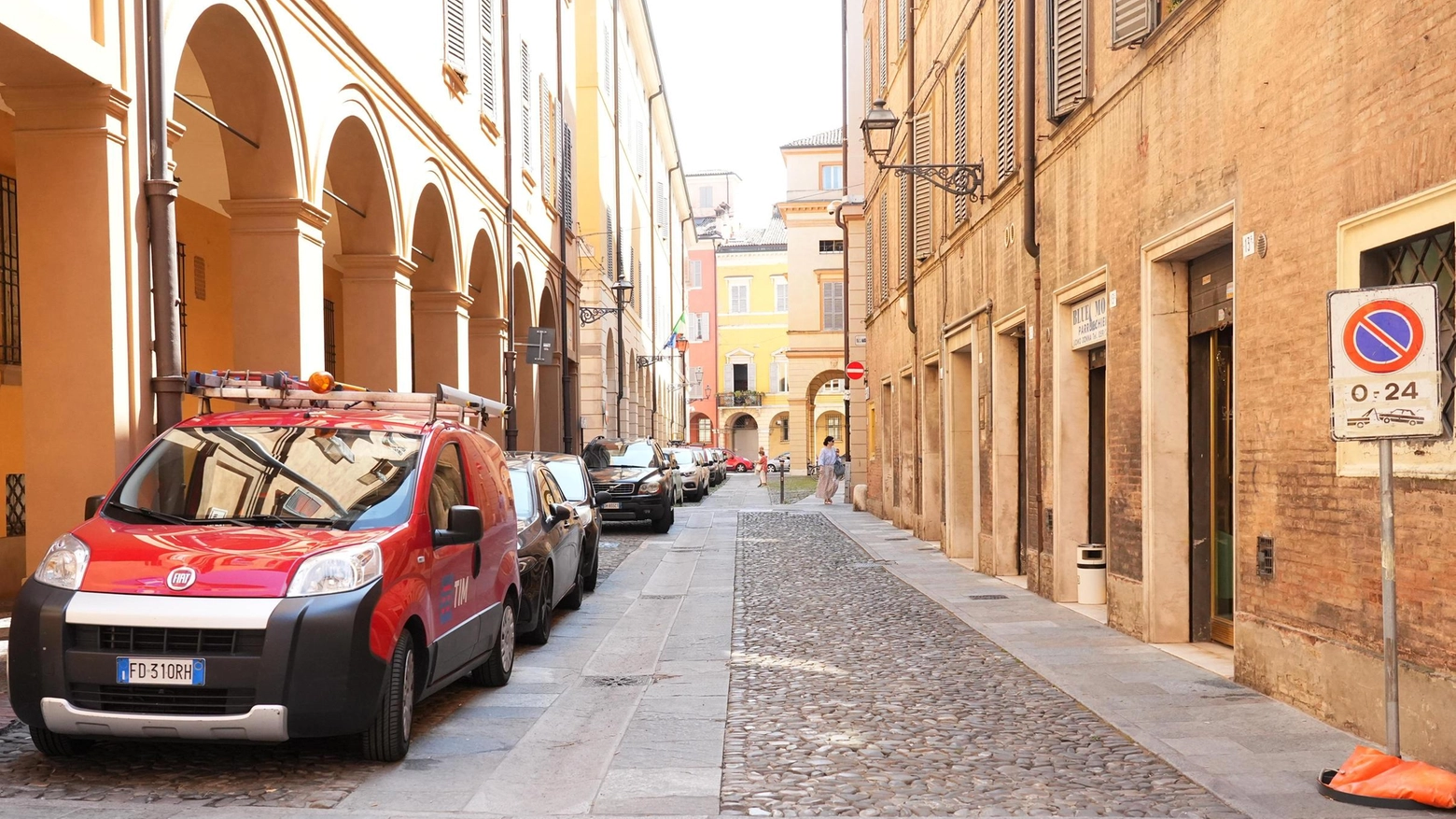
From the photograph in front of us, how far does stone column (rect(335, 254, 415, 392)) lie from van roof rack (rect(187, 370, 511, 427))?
7.07 m

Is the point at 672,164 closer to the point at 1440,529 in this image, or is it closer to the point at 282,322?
the point at 282,322

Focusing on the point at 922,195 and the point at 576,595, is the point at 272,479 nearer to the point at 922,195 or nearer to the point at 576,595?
the point at 576,595

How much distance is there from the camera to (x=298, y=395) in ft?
26.3

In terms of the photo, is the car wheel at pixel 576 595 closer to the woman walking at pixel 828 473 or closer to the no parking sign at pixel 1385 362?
the no parking sign at pixel 1385 362

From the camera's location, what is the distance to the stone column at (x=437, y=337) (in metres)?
20.0

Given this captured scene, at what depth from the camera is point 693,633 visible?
11.2 m

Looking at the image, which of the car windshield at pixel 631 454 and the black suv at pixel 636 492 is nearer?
the black suv at pixel 636 492

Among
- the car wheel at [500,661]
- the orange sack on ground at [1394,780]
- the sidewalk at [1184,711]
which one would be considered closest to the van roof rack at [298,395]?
the car wheel at [500,661]

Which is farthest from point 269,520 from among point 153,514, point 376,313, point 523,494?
point 376,313

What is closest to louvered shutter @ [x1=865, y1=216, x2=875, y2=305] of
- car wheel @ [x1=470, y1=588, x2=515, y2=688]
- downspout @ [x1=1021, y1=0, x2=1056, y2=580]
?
downspout @ [x1=1021, y1=0, x2=1056, y2=580]

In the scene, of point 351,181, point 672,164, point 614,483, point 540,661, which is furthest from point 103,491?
point 672,164

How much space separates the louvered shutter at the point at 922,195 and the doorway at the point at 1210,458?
11271mm

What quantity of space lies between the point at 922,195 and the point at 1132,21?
470 inches

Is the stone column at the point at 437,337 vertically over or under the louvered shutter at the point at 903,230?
under
